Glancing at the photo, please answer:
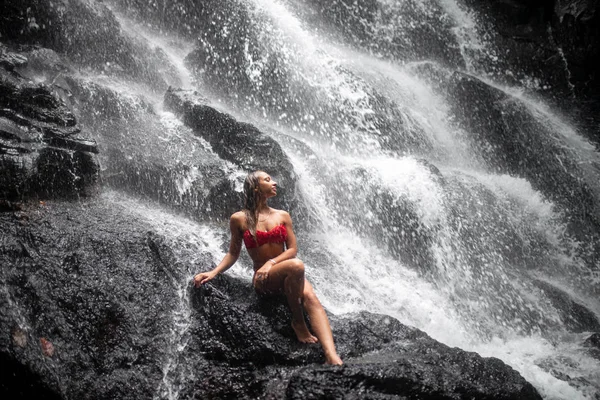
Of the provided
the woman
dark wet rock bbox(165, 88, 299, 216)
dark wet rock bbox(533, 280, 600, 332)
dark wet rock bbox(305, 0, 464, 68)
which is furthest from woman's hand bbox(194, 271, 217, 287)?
A: dark wet rock bbox(305, 0, 464, 68)

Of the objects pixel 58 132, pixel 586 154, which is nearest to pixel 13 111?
pixel 58 132

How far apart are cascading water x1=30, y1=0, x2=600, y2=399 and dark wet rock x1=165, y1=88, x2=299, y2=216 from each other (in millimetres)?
273

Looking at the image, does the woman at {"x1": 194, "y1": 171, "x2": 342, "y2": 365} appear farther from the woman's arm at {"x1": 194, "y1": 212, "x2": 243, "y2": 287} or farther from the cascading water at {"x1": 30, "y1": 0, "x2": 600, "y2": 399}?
the cascading water at {"x1": 30, "y1": 0, "x2": 600, "y2": 399}

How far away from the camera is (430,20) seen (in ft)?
58.7

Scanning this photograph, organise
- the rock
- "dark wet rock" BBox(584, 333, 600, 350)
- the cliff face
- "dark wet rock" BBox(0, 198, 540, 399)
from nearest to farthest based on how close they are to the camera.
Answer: "dark wet rock" BBox(0, 198, 540, 399) → the rock → "dark wet rock" BBox(584, 333, 600, 350) → the cliff face

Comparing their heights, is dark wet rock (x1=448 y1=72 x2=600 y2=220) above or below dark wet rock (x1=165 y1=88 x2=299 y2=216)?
above

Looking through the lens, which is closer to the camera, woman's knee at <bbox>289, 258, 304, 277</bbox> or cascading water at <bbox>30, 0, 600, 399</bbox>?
woman's knee at <bbox>289, 258, 304, 277</bbox>

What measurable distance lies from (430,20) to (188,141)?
13672mm

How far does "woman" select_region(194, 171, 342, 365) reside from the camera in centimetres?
388

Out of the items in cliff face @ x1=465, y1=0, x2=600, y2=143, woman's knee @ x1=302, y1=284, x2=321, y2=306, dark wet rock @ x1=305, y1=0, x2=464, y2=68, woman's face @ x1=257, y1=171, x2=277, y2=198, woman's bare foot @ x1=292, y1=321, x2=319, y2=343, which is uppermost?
cliff face @ x1=465, y1=0, x2=600, y2=143

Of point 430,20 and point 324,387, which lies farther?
point 430,20

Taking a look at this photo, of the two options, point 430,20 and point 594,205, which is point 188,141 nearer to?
point 594,205

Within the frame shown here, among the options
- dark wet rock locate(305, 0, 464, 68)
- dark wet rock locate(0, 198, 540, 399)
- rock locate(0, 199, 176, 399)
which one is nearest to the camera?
dark wet rock locate(0, 198, 540, 399)

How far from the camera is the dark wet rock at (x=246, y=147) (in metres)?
7.87
